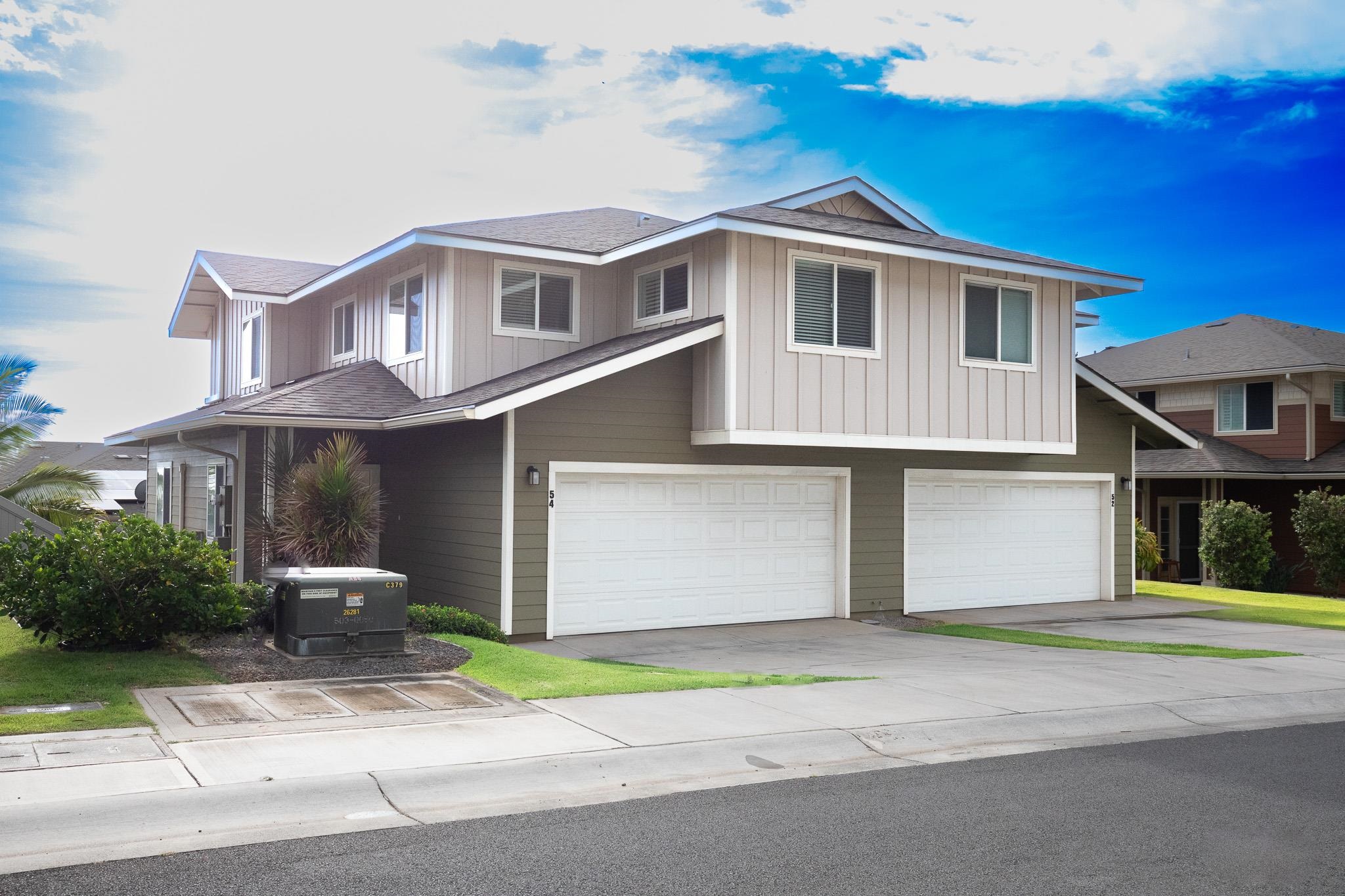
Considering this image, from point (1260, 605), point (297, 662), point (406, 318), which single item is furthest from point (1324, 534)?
point (297, 662)

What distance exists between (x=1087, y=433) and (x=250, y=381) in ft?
49.0

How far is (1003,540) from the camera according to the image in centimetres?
1841

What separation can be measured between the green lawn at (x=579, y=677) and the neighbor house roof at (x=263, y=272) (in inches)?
425

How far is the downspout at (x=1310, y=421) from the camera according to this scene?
89.5 ft

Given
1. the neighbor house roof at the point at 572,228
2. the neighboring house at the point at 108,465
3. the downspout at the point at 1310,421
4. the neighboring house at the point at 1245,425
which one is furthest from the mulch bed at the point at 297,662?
the neighboring house at the point at 108,465

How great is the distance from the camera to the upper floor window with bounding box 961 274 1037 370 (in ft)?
54.0

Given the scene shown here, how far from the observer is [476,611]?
14.4 m

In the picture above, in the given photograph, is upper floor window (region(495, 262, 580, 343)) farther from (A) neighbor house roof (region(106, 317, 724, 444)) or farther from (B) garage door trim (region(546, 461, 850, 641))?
(B) garage door trim (region(546, 461, 850, 641))

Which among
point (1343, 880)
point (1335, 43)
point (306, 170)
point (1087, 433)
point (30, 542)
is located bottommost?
point (1343, 880)

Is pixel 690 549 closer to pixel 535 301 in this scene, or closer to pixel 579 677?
pixel 535 301

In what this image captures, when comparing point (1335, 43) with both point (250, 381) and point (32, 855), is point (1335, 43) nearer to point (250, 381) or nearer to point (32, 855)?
point (250, 381)

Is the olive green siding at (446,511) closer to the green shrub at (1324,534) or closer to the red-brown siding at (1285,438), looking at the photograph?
the green shrub at (1324,534)

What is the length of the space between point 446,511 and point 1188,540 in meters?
21.9

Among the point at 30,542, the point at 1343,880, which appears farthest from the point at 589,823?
the point at 30,542
